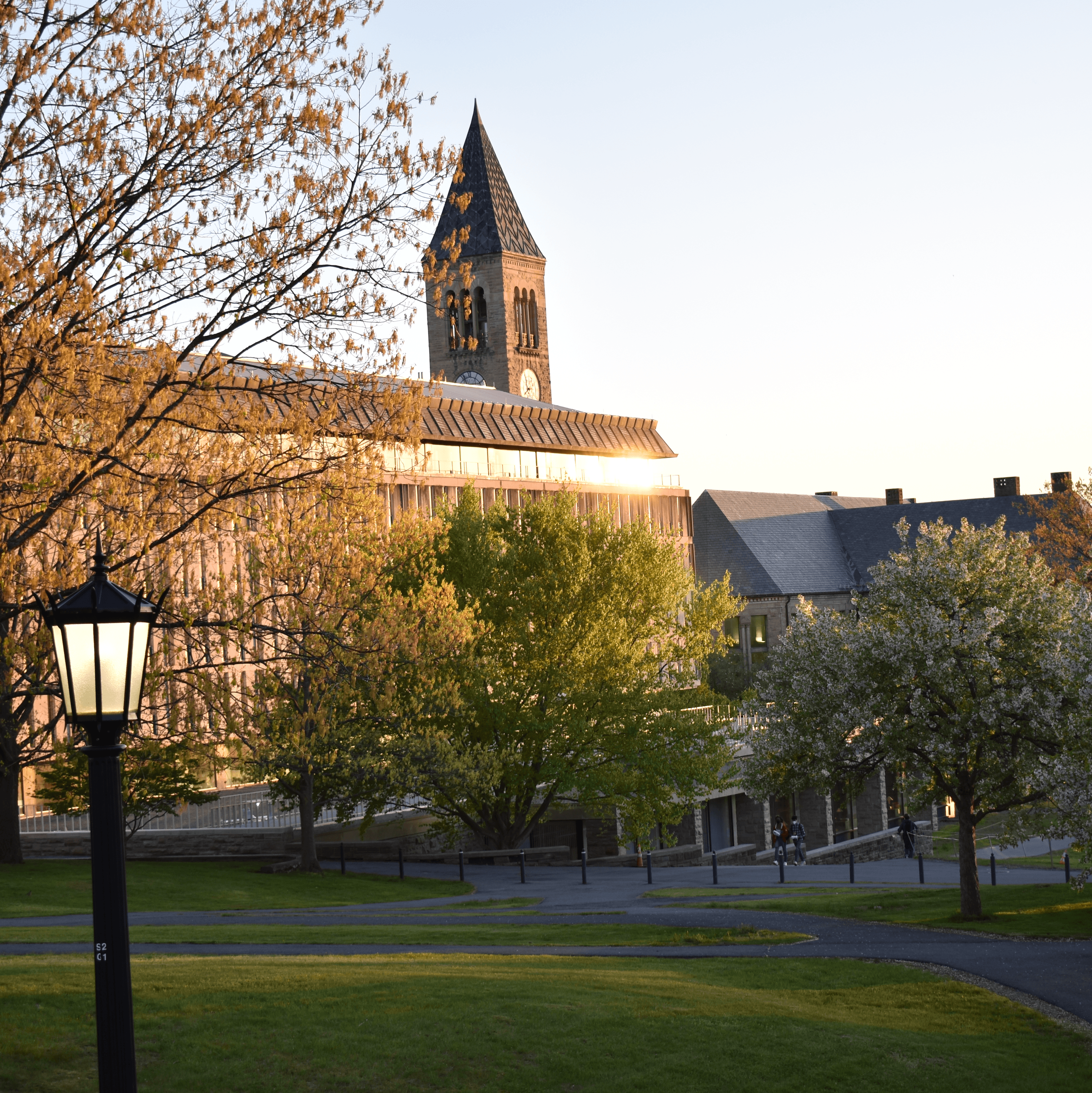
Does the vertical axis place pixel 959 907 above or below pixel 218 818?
below

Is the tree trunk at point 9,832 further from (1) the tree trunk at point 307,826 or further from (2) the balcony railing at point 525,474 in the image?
(2) the balcony railing at point 525,474

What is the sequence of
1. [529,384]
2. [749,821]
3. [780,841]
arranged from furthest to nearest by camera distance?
[529,384] → [749,821] → [780,841]

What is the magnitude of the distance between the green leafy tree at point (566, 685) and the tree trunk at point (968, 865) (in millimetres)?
13252

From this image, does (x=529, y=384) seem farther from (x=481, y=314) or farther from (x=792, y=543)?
(x=792, y=543)

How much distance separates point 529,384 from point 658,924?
9349 cm

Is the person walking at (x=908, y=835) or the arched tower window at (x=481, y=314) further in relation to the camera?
the arched tower window at (x=481, y=314)

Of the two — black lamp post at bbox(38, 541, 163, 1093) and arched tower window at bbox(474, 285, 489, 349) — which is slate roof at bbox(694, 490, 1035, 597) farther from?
black lamp post at bbox(38, 541, 163, 1093)

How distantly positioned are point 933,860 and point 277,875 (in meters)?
21.0

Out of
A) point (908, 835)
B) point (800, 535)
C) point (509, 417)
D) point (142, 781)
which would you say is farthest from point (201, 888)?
point (800, 535)

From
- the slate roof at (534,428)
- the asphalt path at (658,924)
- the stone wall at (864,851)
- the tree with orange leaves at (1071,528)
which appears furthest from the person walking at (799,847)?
the slate roof at (534,428)

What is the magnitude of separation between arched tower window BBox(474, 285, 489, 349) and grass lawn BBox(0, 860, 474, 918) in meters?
80.8

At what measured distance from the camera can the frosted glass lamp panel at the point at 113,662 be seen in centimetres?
723

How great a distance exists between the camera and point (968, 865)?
76.5ft

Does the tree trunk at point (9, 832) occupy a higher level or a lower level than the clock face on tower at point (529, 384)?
lower
